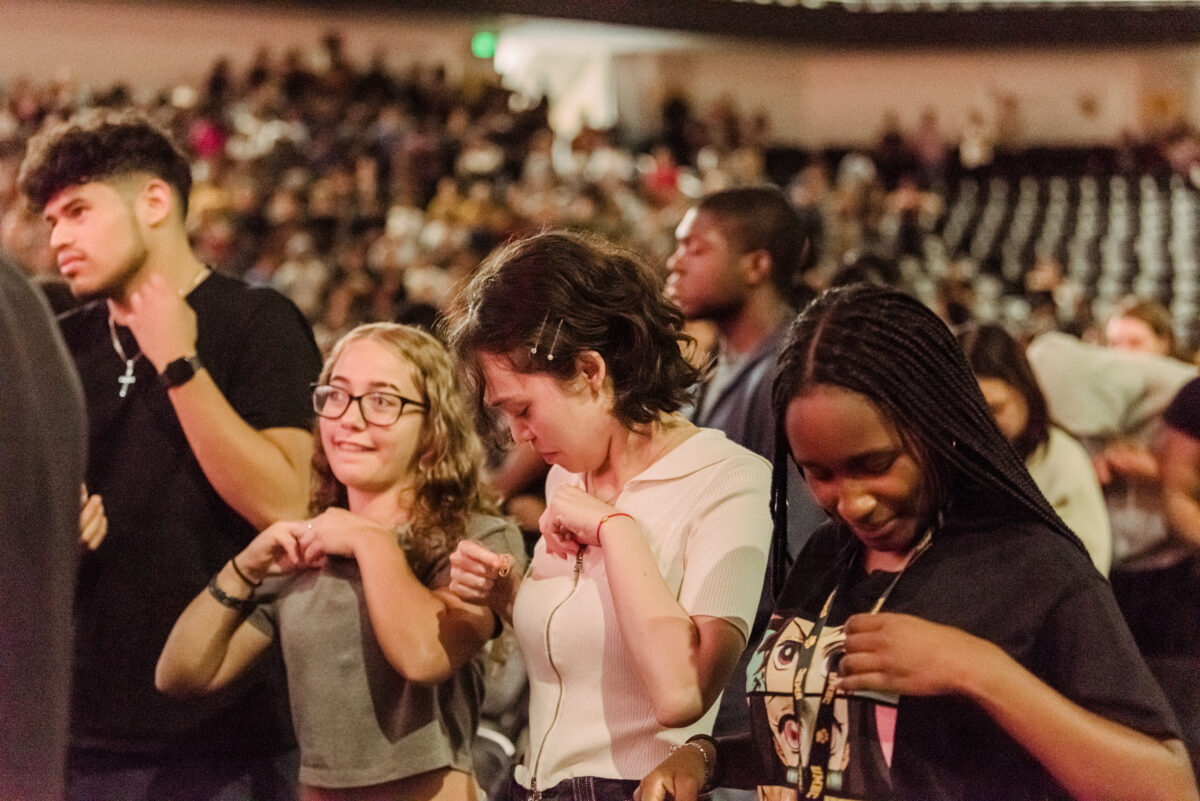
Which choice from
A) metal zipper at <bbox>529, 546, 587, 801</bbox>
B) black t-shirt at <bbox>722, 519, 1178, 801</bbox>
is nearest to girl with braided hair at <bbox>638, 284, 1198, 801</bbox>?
black t-shirt at <bbox>722, 519, 1178, 801</bbox>

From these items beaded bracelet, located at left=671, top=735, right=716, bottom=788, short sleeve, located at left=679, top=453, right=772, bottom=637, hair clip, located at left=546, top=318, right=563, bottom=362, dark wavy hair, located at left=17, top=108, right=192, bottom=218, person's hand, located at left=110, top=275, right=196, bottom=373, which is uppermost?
dark wavy hair, located at left=17, top=108, right=192, bottom=218

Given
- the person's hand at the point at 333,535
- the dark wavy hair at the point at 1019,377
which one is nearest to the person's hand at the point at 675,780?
the person's hand at the point at 333,535

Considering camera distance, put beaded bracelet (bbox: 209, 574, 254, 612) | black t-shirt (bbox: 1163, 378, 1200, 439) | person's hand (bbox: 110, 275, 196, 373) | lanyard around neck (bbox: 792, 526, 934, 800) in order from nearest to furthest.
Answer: lanyard around neck (bbox: 792, 526, 934, 800)
beaded bracelet (bbox: 209, 574, 254, 612)
person's hand (bbox: 110, 275, 196, 373)
black t-shirt (bbox: 1163, 378, 1200, 439)

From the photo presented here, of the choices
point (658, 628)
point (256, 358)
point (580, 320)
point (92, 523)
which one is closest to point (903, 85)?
point (256, 358)

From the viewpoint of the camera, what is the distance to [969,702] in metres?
1.36

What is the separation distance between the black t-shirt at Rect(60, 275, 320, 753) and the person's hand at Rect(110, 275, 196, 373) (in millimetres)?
112

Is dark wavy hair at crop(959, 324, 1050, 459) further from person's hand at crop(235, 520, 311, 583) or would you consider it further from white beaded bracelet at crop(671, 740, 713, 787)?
person's hand at crop(235, 520, 311, 583)

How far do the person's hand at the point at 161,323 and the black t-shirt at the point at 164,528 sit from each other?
11 centimetres

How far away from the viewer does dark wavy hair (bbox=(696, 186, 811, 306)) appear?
311 cm

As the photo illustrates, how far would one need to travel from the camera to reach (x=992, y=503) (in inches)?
56.9

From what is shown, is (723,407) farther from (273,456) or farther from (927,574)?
(927,574)

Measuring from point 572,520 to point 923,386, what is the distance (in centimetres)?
49

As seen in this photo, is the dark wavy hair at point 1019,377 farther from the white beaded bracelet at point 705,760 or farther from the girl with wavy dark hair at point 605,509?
the white beaded bracelet at point 705,760

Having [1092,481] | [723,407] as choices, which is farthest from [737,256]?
[1092,481]
